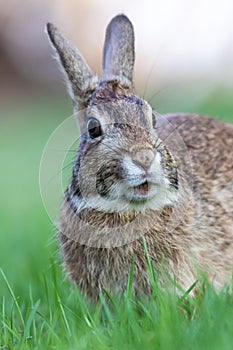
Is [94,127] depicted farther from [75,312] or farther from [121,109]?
[75,312]

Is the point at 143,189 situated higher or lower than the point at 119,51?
lower

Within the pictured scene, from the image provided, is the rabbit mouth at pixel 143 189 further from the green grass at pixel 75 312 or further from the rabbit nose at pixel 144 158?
the green grass at pixel 75 312

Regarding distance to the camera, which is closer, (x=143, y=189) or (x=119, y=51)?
(x=143, y=189)

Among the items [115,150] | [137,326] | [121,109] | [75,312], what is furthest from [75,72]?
[137,326]

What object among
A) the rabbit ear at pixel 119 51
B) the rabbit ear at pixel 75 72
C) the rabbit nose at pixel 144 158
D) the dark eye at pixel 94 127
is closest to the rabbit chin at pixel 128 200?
the rabbit nose at pixel 144 158

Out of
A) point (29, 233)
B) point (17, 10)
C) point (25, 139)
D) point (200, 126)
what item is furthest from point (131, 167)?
point (17, 10)

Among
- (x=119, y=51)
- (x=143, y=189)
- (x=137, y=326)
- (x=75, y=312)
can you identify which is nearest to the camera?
(x=137, y=326)
